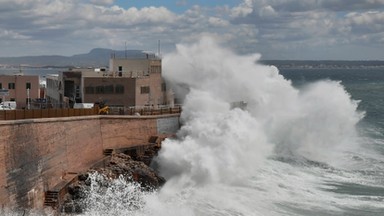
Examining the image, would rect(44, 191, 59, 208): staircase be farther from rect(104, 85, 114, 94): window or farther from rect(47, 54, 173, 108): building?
rect(104, 85, 114, 94): window

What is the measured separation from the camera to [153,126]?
32.8 meters

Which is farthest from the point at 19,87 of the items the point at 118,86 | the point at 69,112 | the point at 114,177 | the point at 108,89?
the point at 114,177

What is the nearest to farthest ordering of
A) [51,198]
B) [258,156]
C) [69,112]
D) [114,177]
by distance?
[51,198], [69,112], [114,177], [258,156]

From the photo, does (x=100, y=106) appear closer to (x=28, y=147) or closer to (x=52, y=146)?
(x=52, y=146)

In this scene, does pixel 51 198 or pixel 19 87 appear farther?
pixel 19 87

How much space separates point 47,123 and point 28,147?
2.01 meters

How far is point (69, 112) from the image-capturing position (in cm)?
2569

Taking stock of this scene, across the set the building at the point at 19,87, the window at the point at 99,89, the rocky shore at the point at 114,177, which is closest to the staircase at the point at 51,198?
the rocky shore at the point at 114,177

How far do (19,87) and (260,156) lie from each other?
60.2ft

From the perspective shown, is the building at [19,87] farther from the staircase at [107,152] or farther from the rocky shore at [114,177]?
the rocky shore at [114,177]

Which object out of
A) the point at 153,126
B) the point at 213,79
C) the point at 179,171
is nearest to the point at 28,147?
the point at 179,171

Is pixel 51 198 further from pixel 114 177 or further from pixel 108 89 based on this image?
pixel 108 89

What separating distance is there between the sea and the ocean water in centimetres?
5

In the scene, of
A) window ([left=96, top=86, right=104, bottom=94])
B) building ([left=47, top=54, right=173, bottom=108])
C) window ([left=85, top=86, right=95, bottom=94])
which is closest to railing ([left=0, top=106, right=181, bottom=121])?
building ([left=47, top=54, right=173, bottom=108])
